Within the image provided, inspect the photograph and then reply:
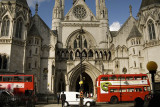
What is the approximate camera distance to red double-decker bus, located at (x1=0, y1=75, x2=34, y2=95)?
19.2 m

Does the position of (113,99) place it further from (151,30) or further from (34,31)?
(34,31)

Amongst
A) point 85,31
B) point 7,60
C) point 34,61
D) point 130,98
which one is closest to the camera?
point 130,98

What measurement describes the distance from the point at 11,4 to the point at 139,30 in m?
24.7

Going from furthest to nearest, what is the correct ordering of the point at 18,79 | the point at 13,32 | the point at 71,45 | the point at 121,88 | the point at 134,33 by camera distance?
the point at 71,45 < the point at 134,33 < the point at 13,32 < the point at 121,88 < the point at 18,79

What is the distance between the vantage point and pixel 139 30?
3112 cm

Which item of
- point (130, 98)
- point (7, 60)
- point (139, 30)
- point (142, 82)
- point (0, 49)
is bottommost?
point (130, 98)

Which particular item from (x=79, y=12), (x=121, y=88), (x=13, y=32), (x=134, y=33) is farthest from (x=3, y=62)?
(x=134, y=33)

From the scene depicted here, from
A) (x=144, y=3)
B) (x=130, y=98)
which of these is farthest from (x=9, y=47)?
(x=144, y=3)

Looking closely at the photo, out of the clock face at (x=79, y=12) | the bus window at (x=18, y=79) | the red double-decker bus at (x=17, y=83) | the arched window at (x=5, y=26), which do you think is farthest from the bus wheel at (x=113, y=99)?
the clock face at (x=79, y=12)

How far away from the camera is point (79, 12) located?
38.6 metres

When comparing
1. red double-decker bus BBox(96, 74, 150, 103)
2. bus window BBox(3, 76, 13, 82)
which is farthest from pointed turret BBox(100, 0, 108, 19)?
bus window BBox(3, 76, 13, 82)

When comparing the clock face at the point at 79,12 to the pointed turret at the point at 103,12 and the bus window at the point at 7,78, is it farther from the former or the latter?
the bus window at the point at 7,78

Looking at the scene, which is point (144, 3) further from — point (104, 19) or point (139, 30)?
point (104, 19)

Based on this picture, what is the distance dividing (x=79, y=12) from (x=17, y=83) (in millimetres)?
24925
